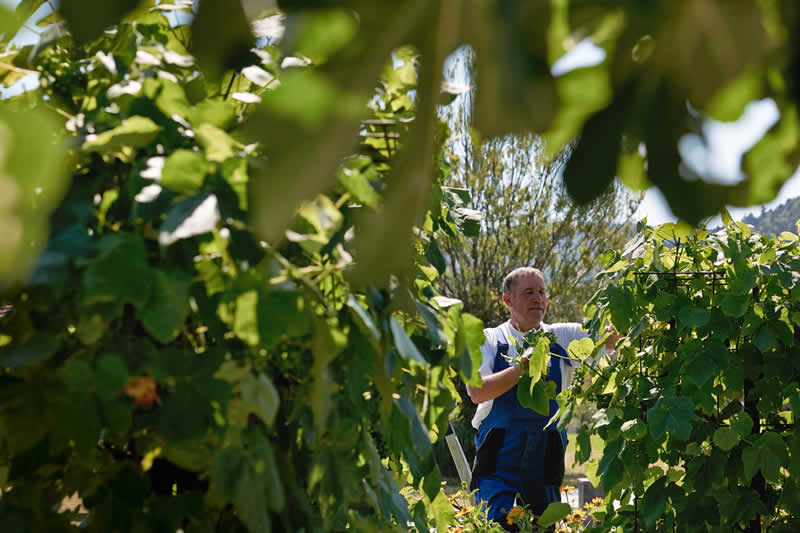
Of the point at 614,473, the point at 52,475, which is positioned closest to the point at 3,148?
the point at 52,475

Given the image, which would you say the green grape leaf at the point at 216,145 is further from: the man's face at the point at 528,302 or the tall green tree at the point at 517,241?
the tall green tree at the point at 517,241

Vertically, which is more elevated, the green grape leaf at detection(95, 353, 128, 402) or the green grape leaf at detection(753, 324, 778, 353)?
the green grape leaf at detection(95, 353, 128, 402)

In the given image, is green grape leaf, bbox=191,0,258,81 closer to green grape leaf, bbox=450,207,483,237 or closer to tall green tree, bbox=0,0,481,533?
tall green tree, bbox=0,0,481,533

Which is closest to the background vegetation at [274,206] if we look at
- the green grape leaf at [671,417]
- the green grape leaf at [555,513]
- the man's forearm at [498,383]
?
the green grape leaf at [555,513]

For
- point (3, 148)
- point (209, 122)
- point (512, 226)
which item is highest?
point (3, 148)

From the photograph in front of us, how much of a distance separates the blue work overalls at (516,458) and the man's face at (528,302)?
193mm

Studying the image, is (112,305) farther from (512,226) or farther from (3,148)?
(512,226)

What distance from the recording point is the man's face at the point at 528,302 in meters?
3.56

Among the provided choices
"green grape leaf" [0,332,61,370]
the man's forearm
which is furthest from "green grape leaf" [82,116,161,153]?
the man's forearm

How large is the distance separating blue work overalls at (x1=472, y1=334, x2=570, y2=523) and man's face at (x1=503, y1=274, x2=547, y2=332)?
0.19 m

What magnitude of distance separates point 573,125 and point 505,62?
116 mm

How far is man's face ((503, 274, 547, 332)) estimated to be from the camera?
3561mm

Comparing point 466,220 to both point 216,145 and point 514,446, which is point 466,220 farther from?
point 514,446

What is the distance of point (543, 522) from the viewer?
6.63 ft
